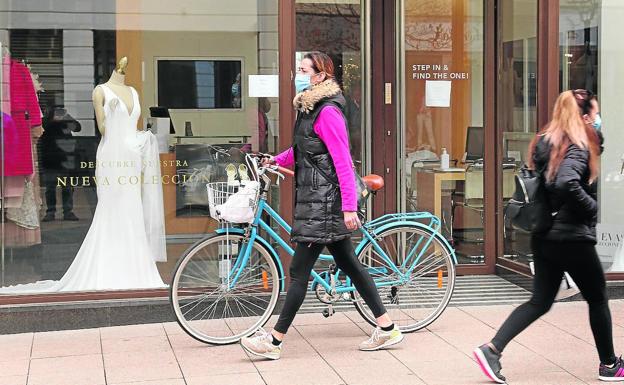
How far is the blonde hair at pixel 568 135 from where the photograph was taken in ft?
17.8

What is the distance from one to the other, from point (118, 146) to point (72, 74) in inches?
24.8

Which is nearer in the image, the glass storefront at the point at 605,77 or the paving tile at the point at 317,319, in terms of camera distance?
the paving tile at the point at 317,319

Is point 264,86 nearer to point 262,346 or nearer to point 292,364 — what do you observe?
point 262,346

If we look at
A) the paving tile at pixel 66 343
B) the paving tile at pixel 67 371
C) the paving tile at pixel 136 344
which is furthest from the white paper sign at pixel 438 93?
the paving tile at pixel 67 371

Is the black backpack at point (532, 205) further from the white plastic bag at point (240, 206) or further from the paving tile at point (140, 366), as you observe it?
the paving tile at point (140, 366)

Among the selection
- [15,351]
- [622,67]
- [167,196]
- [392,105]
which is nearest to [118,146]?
[167,196]

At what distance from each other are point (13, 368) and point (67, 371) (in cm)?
39

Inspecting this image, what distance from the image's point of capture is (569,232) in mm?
5406

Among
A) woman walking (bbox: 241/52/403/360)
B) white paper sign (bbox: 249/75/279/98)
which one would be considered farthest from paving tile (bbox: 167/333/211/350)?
white paper sign (bbox: 249/75/279/98)

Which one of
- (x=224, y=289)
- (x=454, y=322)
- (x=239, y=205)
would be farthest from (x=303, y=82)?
(x=454, y=322)

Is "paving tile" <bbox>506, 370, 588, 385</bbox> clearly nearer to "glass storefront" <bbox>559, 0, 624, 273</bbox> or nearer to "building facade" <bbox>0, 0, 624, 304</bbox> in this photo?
"building facade" <bbox>0, 0, 624, 304</bbox>

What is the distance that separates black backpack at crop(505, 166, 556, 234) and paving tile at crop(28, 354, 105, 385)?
8.65ft

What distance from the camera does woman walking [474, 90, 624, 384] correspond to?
17.6 feet

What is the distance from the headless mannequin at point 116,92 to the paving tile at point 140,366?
185cm
